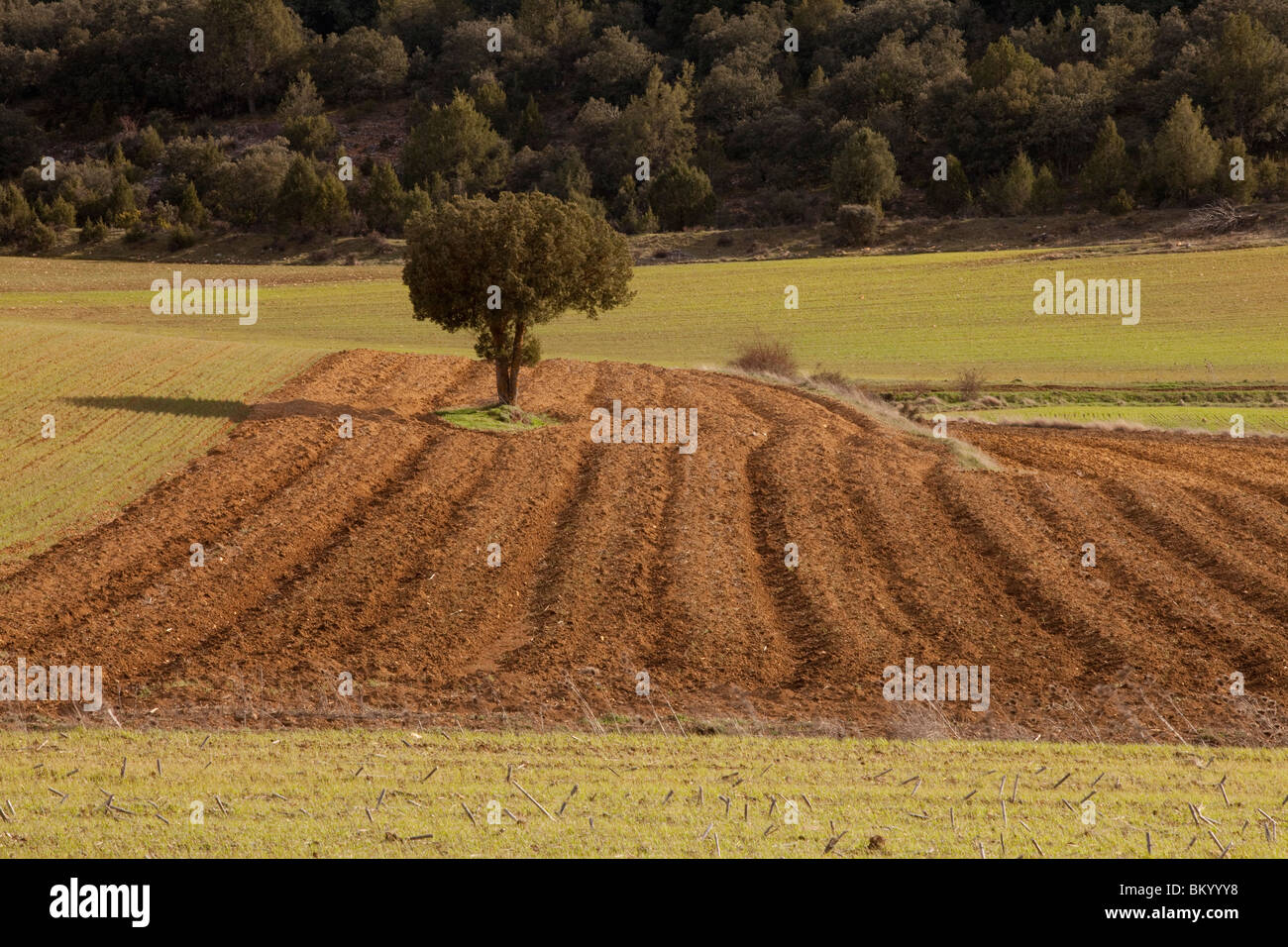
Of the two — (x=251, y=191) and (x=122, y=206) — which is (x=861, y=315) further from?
(x=122, y=206)

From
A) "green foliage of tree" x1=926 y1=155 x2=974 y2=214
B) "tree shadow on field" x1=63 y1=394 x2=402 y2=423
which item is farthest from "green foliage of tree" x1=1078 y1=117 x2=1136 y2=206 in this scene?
"tree shadow on field" x1=63 y1=394 x2=402 y2=423

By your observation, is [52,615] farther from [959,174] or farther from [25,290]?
[959,174]

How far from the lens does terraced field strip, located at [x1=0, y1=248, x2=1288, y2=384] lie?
47469 mm

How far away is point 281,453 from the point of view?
28.3m

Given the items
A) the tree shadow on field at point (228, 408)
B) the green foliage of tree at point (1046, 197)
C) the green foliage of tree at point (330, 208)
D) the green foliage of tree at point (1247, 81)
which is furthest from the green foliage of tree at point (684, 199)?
the tree shadow on field at point (228, 408)

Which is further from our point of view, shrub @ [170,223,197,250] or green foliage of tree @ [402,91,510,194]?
green foliage of tree @ [402,91,510,194]

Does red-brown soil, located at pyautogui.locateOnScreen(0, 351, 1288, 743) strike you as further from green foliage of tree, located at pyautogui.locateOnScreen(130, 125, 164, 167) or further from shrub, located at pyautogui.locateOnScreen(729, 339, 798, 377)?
green foliage of tree, located at pyautogui.locateOnScreen(130, 125, 164, 167)

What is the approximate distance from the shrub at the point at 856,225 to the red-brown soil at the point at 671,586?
166 feet

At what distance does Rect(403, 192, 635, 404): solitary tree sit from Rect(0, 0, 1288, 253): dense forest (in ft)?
165

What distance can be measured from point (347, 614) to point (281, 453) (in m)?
9.91

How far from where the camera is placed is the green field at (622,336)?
1131 inches

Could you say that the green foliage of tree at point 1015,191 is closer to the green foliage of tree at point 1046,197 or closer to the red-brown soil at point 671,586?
the green foliage of tree at point 1046,197

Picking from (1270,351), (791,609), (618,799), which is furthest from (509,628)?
(1270,351)

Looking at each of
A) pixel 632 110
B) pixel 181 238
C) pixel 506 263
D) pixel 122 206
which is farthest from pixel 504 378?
pixel 632 110
